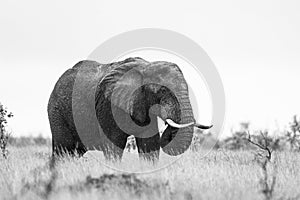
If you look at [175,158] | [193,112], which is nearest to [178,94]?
[193,112]

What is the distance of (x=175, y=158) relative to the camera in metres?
13.6

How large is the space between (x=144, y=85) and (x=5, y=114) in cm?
621

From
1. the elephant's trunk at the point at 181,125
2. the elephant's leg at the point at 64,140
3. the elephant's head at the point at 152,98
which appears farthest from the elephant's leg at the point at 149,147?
the elephant's leg at the point at 64,140

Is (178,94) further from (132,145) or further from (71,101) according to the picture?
(132,145)

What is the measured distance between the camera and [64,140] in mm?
15164

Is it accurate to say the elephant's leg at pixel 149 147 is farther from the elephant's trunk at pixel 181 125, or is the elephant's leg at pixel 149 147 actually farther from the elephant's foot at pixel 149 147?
the elephant's trunk at pixel 181 125

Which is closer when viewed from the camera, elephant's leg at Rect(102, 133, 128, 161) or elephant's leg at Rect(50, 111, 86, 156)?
elephant's leg at Rect(102, 133, 128, 161)

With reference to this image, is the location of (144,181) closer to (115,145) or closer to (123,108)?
(115,145)

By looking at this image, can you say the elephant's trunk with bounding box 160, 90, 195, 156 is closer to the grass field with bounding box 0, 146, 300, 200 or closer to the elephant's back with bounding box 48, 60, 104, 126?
the grass field with bounding box 0, 146, 300, 200

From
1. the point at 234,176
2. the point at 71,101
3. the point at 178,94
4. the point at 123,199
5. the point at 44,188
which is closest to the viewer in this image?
the point at 123,199

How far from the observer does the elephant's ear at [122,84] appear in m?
13.0

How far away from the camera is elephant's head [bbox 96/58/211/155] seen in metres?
12.0

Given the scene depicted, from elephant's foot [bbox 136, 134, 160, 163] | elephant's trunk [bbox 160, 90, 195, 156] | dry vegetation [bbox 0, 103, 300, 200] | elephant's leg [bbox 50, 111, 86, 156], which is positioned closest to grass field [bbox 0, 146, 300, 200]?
dry vegetation [bbox 0, 103, 300, 200]

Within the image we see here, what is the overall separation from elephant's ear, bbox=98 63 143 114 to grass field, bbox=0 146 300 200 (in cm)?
128
